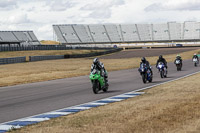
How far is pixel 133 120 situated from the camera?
988 cm

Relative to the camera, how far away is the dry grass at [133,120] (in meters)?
8.74

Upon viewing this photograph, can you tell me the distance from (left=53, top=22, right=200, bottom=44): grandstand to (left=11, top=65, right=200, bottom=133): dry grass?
13837cm

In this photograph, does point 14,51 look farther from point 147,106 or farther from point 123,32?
point 123,32

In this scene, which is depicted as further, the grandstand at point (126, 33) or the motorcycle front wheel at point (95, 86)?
the grandstand at point (126, 33)

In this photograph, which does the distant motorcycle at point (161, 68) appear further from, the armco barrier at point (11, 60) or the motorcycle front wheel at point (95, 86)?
the armco barrier at point (11, 60)

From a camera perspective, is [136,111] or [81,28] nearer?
[136,111]

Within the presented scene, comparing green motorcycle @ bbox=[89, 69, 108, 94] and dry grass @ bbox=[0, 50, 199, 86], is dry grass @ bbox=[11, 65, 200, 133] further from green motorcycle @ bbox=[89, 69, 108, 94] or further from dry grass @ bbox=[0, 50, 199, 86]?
dry grass @ bbox=[0, 50, 199, 86]

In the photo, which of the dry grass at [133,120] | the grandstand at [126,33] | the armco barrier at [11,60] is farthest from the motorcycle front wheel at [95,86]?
the grandstand at [126,33]

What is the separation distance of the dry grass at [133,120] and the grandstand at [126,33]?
454 feet

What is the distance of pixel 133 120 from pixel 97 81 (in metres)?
8.12

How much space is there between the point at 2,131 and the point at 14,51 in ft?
229

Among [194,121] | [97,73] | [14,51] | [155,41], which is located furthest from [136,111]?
[155,41]

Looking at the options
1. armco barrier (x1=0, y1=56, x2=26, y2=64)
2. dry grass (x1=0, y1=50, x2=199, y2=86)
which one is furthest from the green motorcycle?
armco barrier (x1=0, y1=56, x2=26, y2=64)

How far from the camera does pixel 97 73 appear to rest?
17.6m
